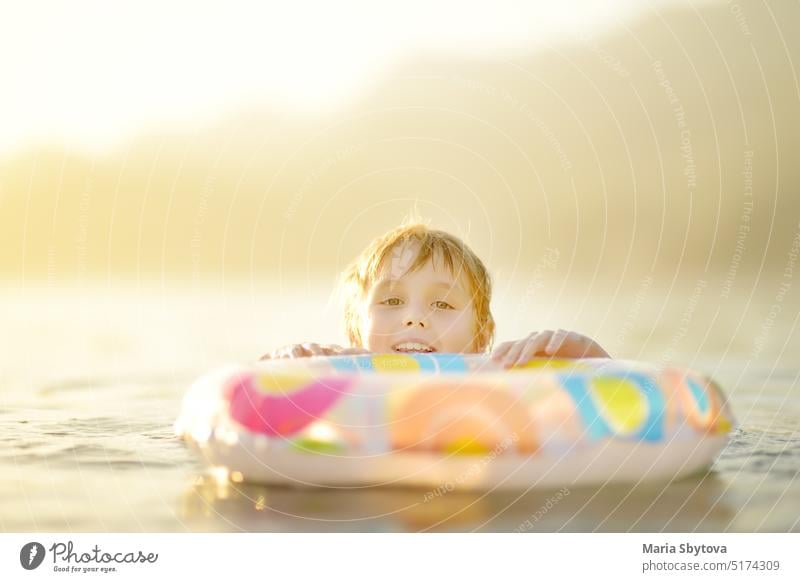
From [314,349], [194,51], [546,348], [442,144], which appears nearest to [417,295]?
[314,349]

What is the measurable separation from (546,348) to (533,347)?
1.8 inches

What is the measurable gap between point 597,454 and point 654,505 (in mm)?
144

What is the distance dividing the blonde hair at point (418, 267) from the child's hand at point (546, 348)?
0.38 meters

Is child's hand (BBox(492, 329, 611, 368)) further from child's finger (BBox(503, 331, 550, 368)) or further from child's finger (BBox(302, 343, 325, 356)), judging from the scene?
child's finger (BBox(302, 343, 325, 356))

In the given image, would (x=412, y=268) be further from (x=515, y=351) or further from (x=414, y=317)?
(x=515, y=351)

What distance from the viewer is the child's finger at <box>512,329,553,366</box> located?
194cm

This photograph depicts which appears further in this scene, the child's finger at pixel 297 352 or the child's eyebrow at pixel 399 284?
the child's eyebrow at pixel 399 284

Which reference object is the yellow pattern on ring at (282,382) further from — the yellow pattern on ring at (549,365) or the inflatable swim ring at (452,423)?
the yellow pattern on ring at (549,365)

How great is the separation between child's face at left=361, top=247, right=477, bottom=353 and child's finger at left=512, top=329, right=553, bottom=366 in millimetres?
340

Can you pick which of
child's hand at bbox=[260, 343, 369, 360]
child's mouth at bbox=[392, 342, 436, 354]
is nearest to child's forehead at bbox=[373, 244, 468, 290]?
child's mouth at bbox=[392, 342, 436, 354]

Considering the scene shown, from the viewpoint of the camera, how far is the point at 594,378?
188cm

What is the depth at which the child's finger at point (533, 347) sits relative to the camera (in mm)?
1944
